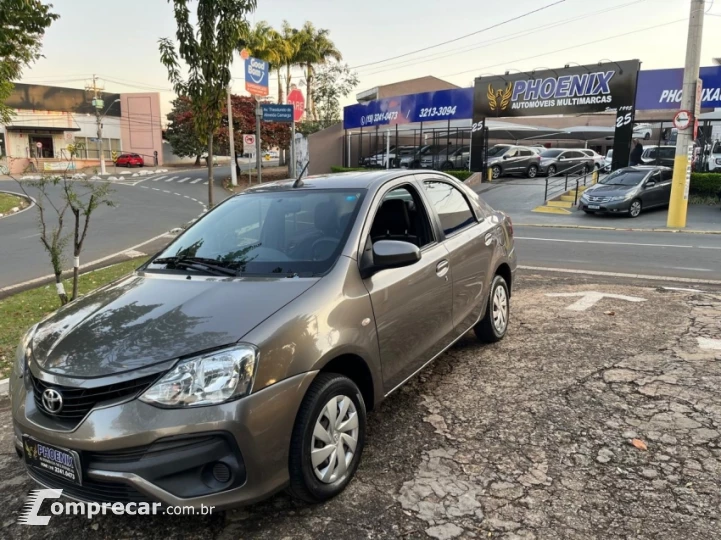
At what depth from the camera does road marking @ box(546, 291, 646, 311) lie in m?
6.43

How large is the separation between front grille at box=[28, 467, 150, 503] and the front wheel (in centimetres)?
1888

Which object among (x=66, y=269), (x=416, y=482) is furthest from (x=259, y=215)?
(x=66, y=269)

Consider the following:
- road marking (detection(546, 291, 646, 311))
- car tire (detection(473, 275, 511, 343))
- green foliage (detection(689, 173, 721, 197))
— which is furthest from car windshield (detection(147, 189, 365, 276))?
green foliage (detection(689, 173, 721, 197))

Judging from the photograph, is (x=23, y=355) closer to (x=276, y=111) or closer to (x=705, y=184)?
(x=276, y=111)

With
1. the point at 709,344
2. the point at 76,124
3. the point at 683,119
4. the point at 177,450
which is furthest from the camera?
the point at 76,124

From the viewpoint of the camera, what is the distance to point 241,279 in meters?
3.17

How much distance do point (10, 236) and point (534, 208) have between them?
1705 centimetres

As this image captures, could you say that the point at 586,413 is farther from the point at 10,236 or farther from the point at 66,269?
the point at 10,236

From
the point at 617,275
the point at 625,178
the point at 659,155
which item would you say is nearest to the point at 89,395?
the point at 617,275

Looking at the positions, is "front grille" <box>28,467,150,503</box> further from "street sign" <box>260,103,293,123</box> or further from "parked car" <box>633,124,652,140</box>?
"parked car" <box>633,124,652,140</box>

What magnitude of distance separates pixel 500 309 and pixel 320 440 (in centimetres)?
289

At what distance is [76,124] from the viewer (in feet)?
196

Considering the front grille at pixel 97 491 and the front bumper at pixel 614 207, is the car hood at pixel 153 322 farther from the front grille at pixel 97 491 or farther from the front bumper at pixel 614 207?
the front bumper at pixel 614 207
